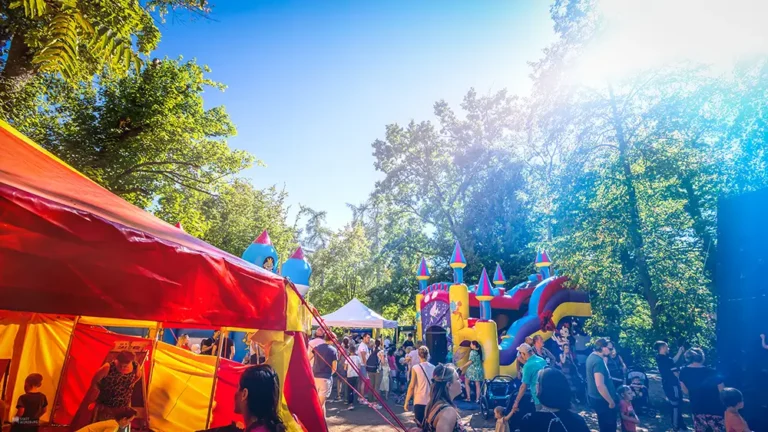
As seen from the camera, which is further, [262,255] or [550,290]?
[550,290]

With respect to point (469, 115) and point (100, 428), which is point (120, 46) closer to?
point (100, 428)

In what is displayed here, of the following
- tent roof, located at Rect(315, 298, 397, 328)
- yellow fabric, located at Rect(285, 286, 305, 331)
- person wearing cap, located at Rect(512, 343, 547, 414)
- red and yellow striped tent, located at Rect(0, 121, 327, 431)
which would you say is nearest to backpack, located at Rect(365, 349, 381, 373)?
tent roof, located at Rect(315, 298, 397, 328)

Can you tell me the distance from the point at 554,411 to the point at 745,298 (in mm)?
5947

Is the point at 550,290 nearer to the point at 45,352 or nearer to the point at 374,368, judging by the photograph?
the point at 374,368

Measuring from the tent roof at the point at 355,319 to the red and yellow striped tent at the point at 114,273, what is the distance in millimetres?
10379

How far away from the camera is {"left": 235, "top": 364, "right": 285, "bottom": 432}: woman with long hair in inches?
92.0

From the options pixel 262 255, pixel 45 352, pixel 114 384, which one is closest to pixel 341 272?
pixel 262 255

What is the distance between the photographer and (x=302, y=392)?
4.34 m

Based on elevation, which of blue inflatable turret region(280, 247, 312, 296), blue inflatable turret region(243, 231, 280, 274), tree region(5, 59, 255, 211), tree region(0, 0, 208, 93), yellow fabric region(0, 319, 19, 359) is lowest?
yellow fabric region(0, 319, 19, 359)

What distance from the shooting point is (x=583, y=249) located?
40.6 feet

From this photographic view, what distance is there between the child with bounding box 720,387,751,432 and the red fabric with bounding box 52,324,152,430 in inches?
267

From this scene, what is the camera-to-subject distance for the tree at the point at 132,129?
12.6 meters

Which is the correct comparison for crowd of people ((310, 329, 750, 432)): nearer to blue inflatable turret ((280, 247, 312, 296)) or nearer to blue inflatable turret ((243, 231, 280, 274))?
blue inflatable turret ((280, 247, 312, 296))

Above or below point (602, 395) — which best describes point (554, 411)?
above
